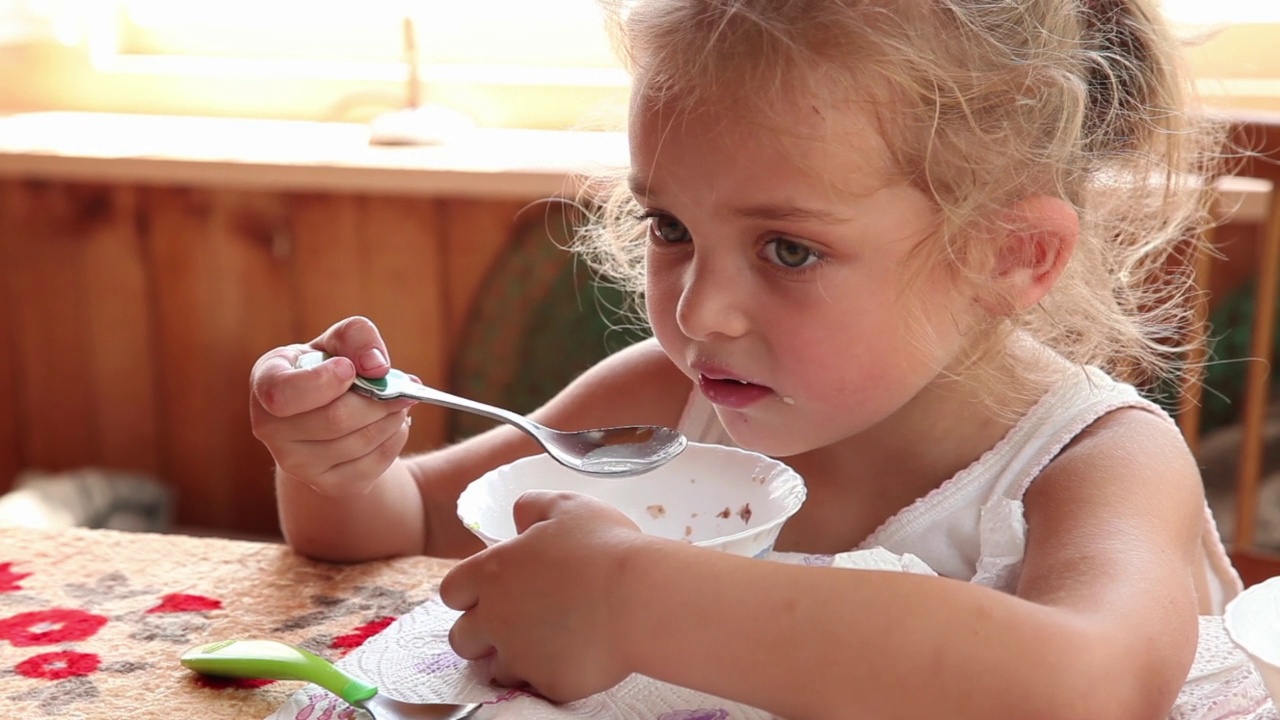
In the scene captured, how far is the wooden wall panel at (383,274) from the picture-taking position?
2.16m

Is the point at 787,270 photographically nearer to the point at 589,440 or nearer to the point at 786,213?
the point at 786,213

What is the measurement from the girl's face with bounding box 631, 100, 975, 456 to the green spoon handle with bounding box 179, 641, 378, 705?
0.94ft

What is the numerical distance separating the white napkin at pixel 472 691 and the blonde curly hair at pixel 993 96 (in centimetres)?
25

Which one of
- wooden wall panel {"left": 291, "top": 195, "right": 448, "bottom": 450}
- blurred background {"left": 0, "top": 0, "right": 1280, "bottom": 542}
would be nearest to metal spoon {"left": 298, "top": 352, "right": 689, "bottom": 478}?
blurred background {"left": 0, "top": 0, "right": 1280, "bottom": 542}

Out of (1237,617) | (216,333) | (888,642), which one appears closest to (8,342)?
(216,333)

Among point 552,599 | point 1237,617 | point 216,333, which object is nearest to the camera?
point 1237,617

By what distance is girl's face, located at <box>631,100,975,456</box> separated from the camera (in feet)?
2.73

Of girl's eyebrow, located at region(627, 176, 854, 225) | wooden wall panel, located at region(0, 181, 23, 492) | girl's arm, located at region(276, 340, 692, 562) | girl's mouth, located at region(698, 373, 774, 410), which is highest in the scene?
girl's eyebrow, located at region(627, 176, 854, 225)

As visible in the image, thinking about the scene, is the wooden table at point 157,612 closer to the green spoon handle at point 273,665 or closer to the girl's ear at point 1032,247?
the green spoon handle at point 273,665

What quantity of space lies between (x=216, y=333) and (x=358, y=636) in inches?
61.6

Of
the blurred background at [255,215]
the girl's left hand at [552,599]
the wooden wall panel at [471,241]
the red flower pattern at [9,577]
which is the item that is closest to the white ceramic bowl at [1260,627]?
the girl's left hand at [552,599]

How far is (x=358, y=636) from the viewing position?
833 mm

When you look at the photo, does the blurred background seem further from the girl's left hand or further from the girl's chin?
the girl's left hand

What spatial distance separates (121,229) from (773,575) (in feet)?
6.09
